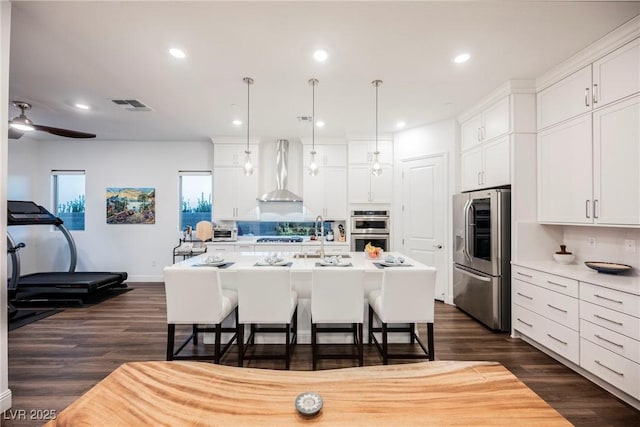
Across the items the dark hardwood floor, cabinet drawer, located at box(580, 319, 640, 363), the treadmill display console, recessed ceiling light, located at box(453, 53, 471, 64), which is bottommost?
the dark hardwood floor

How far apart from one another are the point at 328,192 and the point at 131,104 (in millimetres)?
3425

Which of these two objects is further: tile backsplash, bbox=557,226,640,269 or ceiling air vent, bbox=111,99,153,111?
ceiling air vent, bbox=111,99,153,111

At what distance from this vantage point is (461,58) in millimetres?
2730

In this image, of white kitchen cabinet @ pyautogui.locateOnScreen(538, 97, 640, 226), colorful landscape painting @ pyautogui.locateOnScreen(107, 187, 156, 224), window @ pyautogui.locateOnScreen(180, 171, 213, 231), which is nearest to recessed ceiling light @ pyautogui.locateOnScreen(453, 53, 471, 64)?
white kitchen cabinet @ pyautogui.locateOnScreen(538, 97, 640, 226)

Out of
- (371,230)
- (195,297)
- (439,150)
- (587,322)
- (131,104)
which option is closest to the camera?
(587,322)

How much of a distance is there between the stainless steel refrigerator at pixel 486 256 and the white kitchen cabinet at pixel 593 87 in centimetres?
94

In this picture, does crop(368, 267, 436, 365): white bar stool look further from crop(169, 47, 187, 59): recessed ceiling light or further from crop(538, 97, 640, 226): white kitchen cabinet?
crop(169, 47, 187, 59): recessed ceiling light

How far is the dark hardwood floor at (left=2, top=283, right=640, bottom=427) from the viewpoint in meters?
2.13

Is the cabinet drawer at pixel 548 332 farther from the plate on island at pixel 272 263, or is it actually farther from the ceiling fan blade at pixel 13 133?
the ceiling fan blade at pixel 13 133

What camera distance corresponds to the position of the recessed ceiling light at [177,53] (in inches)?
101

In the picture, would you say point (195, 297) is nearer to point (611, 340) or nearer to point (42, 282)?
point (611, 340)

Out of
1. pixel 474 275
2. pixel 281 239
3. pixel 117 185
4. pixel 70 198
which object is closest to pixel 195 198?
pixel 117 185

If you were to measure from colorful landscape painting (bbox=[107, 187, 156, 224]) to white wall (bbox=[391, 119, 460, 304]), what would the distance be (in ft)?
16.5

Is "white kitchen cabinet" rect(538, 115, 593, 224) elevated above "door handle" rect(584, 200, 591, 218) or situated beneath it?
elevated above
